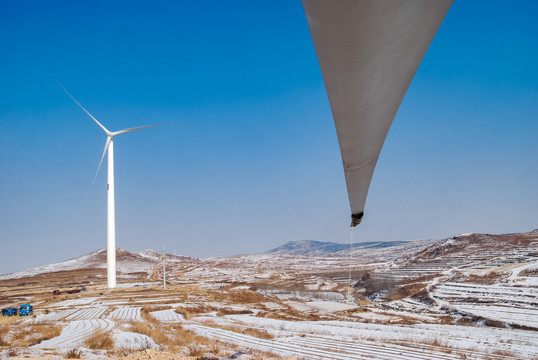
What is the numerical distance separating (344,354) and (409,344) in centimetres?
398

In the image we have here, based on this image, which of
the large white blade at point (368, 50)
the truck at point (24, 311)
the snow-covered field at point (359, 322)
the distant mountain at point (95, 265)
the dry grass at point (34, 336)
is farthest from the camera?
the distant mountain at point (95, 265)

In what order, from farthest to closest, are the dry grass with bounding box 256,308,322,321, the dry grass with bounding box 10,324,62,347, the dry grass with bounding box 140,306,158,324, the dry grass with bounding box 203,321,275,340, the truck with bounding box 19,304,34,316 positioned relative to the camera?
the truck with bounding box 19,304,34,316 → the dry grass with bounding box 256,308,322,321 → the dry grass with bounding box 140,306,158,324 → the dry grass with bounding box 203,321,275,340 → the dry grass with bounding box 10,324,62,347

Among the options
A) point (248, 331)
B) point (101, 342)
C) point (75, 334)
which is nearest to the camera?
point (101, 342)

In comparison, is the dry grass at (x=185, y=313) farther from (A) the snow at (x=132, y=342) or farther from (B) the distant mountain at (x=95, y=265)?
(B) the distant mountain at (x=95, y=265)

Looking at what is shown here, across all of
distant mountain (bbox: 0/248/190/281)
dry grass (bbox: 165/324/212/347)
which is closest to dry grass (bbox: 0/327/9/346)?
dry grass (bbox: 165/324/212/347)

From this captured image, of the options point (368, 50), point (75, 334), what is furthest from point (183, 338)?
point (368, 50)

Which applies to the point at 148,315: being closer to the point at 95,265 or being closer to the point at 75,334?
the point at 75,334

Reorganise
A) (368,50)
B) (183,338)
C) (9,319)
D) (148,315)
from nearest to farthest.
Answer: (368,50) → (183,338) → (148,315) → (9,319)

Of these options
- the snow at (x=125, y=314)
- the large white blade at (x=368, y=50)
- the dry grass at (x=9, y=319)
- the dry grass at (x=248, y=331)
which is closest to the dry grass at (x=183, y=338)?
the dry grass at (x=248, y=331)

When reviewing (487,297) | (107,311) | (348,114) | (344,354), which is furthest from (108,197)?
(348,114)

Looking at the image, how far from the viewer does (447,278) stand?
49.7m

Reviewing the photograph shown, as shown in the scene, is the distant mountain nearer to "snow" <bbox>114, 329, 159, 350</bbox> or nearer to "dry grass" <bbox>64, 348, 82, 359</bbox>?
"snow" <bbox>114, 329, 159, 350</bbox>

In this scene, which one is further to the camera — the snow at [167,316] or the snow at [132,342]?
the snow at [167,316]

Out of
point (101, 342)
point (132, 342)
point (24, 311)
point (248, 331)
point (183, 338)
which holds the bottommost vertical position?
point (248, 331)
